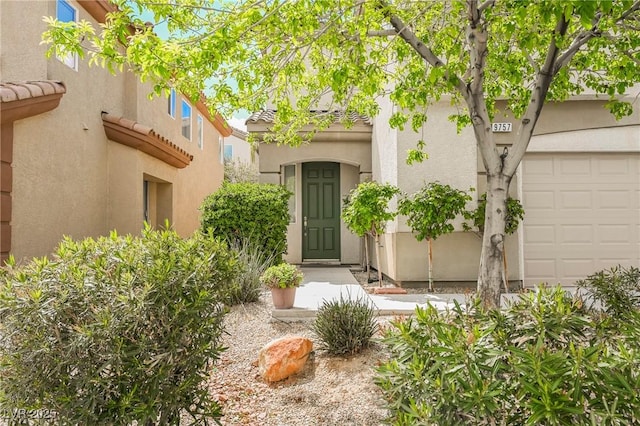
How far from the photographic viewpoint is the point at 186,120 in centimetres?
1559

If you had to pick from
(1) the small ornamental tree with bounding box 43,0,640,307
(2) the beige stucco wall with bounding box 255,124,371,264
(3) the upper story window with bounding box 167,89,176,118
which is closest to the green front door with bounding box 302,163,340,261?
(2) the beige stucco wall with bounding box 255,124,371,264

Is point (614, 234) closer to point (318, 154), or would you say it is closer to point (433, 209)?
point (433, 209)

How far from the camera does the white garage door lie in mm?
8219

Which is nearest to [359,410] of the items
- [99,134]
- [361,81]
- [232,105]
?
[361,81]

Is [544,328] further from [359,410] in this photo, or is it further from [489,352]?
[359,410]

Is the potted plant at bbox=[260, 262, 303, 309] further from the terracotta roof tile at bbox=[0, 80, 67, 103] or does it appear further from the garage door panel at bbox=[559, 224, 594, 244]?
the garage door panel at bbox=[559, 224, 594, 244]

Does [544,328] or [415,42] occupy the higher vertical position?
[415,42]

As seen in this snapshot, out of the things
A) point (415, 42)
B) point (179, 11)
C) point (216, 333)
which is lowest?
point (216, 333)

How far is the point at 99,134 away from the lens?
950cm

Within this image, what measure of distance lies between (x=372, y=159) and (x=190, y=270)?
8.77 meters

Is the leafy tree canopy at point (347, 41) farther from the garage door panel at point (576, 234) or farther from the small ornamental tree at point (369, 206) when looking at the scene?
the garage door panel at point (576, 234)

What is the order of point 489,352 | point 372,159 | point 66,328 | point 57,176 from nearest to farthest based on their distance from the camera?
point 489,352 < point 66,328 < point 57,176 < point 372,159

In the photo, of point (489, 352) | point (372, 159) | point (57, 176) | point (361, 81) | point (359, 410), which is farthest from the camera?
point (372, 159)

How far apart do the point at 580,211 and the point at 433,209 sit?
3362 mm
